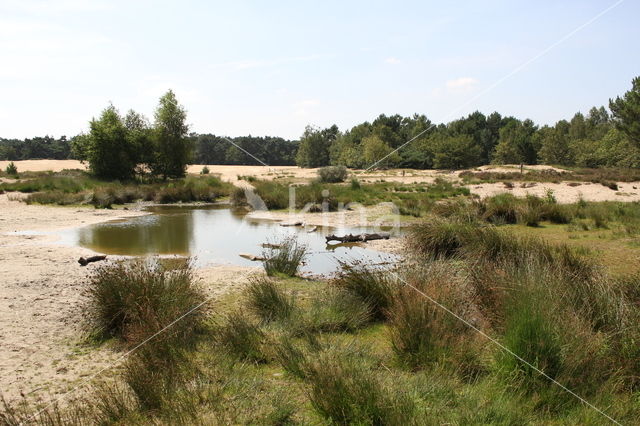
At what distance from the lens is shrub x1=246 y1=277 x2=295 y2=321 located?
664cm

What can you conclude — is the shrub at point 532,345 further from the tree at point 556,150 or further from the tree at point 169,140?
the tree at point 556,150

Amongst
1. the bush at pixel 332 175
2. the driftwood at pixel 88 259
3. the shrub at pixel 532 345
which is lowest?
the driftwood at pixel 88 259

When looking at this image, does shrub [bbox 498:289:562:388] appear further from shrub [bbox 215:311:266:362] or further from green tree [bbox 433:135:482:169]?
green tree [bbox 433:135:482:169]

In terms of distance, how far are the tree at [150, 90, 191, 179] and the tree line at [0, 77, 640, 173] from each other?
84 mm

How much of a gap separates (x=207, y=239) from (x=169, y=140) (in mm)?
28134

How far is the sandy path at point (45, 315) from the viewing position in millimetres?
5094

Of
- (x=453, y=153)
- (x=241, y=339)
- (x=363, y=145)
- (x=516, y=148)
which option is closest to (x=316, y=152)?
(x=363, y=145)

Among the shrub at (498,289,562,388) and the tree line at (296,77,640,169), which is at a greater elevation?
the tree line at (296,77,640,169)

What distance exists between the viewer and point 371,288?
7.04 metres

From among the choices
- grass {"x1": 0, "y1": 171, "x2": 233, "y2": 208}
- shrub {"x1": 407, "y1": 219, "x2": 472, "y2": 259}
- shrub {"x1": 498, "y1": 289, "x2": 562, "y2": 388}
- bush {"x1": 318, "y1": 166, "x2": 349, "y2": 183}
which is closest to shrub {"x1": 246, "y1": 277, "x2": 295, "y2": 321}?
shrub {"x1": 498, "y1": 289, "x2": 562, "y2": 388}

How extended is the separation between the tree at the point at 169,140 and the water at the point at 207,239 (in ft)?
65.1

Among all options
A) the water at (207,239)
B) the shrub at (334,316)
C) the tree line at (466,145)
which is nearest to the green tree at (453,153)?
the tree line at (466,145)

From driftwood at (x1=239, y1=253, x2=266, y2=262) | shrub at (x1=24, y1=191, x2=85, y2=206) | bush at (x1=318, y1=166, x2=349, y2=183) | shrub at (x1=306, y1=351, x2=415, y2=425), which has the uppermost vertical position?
bush at (x1=318, y1=166, x2=349, y2=183)

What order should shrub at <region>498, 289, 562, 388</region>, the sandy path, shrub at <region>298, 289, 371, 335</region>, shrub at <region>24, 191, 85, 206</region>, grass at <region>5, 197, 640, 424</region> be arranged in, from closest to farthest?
1. grass at <region>5, 197, 640, 424</region>
2. shrub at <region>498, 289, 562, 388</region>
3. the sandy path
4. shrub at <region>298, 289, 371, 335</region>
5. shrub at <region>24, 191, 85, 206</region>
